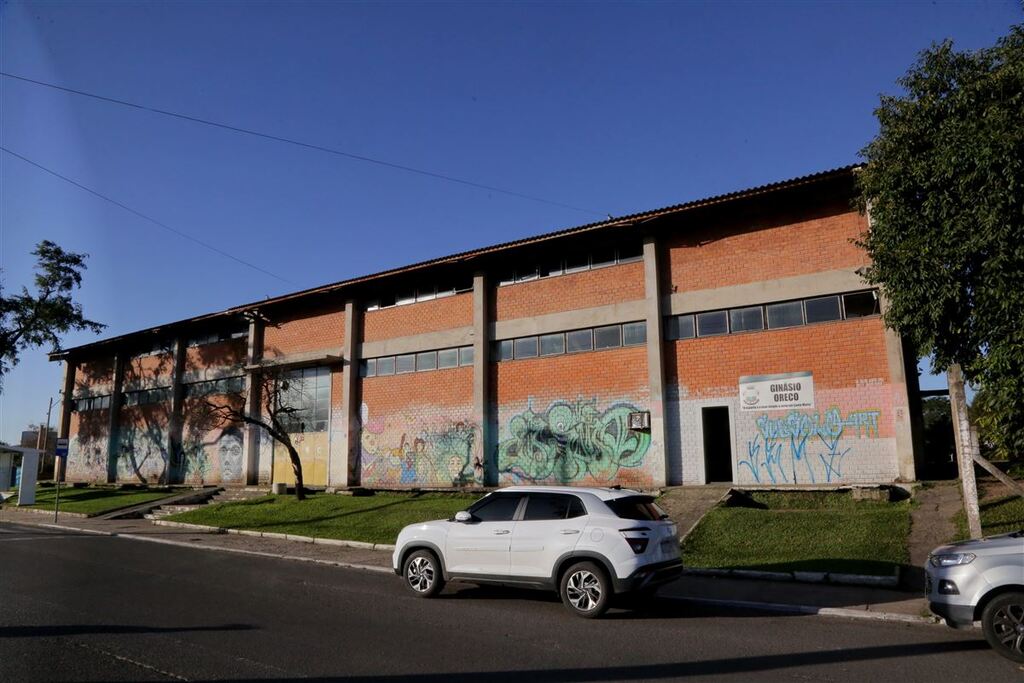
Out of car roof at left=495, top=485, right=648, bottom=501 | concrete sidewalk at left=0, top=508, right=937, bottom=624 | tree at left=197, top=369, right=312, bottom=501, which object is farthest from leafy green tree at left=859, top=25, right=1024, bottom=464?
tree at left=197, top=369, right=312, bottom=501

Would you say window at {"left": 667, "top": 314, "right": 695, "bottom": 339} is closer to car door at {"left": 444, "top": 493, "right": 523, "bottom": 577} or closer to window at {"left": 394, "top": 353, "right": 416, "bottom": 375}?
window at {"left": 394, "top": 353, "right": 416, "bottom": 375}

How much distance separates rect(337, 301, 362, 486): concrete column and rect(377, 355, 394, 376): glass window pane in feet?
3.66

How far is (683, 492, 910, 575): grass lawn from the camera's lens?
1157cm

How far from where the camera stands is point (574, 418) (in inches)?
853

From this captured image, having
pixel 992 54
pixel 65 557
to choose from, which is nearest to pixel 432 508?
pixel 65 557

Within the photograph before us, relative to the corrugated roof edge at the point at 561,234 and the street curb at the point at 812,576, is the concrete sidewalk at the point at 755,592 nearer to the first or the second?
the street curb at the point at 812,576

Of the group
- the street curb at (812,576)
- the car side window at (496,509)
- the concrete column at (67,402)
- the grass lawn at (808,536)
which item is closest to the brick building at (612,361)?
the grass lawn at (808,536)

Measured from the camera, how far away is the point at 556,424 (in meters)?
22.0

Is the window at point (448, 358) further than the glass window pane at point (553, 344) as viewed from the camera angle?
Yes

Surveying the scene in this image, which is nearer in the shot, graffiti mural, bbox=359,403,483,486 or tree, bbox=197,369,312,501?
graffiti mural, bbox=359,403,483,486

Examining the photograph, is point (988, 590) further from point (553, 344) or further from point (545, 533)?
point (553, 344)

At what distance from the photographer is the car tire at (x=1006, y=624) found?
647 centimetres

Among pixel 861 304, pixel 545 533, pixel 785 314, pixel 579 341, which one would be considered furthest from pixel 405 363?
pixel 545 533

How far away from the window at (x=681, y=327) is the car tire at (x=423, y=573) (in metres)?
12.3
